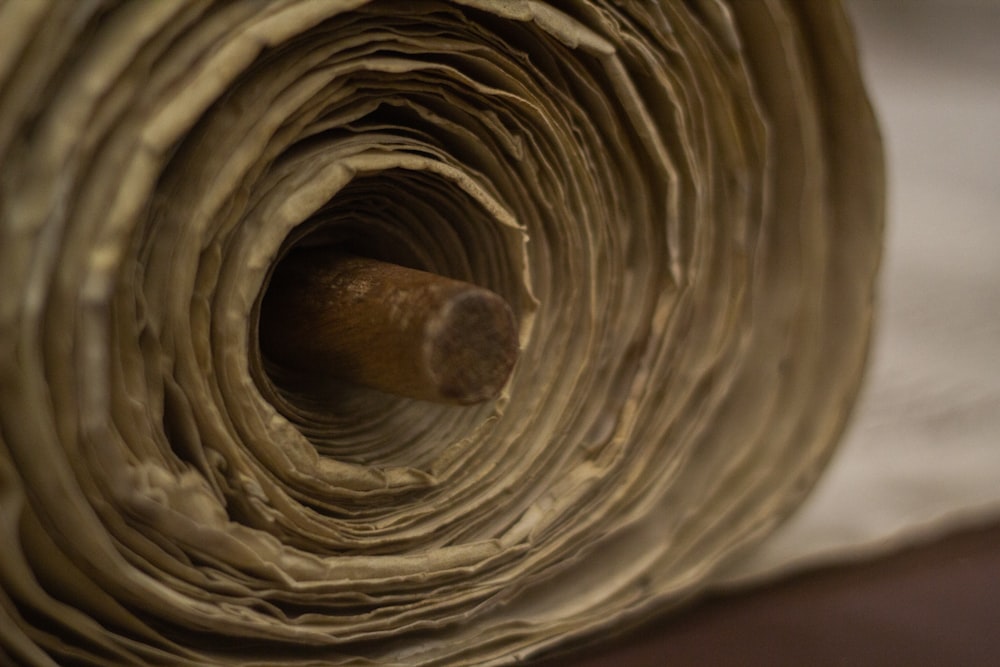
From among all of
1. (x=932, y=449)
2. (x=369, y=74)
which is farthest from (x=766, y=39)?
(x=932, y=449)

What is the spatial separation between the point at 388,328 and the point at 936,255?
0.44 metres

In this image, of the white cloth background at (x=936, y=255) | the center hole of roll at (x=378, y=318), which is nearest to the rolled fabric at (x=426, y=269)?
the center hole of roll at (x=378, y=318)

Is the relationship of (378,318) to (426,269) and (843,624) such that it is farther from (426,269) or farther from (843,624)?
(843,624)

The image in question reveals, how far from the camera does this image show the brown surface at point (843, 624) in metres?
0.42

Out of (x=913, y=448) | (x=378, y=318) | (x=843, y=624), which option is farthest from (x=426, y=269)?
(x=913, y=448)

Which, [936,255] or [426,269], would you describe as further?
[936,255]

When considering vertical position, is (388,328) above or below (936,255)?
below

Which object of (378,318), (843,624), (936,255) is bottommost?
(843,624)

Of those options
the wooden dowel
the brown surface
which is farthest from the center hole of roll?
the brown surface

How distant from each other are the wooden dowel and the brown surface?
0.42 feet

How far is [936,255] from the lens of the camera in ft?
2.21

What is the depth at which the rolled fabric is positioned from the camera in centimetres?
30

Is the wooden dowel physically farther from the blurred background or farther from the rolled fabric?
the blurred background

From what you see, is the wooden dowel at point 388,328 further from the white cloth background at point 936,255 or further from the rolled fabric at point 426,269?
the white cloth background at point 936,255
